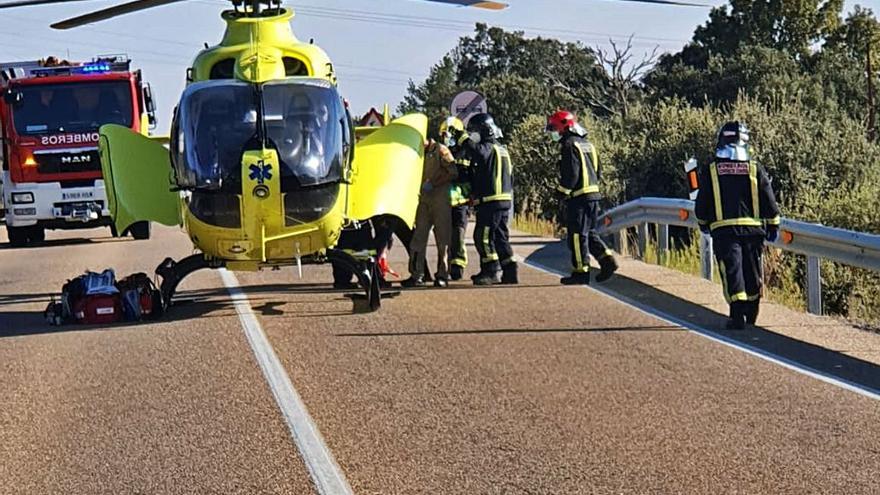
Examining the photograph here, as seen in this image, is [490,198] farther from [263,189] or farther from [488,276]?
[263,189]

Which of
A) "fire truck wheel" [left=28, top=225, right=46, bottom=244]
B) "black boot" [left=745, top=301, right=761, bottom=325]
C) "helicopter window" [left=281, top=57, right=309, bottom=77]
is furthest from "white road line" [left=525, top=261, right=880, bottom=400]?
"fire truck wheel" [left=28, top=225, right=46, bottom=244]

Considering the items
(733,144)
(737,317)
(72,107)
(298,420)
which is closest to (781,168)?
(733,144)

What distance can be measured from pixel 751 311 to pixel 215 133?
5.07m

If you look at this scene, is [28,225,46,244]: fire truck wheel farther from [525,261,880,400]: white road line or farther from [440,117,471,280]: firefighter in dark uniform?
[525,261,880,400]: white road line

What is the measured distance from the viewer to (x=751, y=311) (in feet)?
37.6

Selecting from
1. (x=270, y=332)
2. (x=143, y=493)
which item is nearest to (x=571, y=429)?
(x=143, y=493)

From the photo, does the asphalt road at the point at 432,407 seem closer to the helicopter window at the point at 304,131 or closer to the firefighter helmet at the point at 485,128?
the helicopter window at the point at 304,131

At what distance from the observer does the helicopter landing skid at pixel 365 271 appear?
41.3 ft

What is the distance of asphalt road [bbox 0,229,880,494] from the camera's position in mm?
6738

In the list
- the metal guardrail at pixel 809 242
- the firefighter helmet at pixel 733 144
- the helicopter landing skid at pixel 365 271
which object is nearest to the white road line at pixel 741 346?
the metal guardrail at pixel 809 242

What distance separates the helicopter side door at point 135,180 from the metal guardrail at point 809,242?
5.84m

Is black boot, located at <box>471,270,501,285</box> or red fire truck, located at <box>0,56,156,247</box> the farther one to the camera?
red fire truck, located at <box>0,56,156,247</box>

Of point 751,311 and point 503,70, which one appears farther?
point 503,70

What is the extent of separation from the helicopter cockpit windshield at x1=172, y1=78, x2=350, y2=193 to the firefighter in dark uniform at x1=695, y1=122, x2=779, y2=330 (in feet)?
11.4
